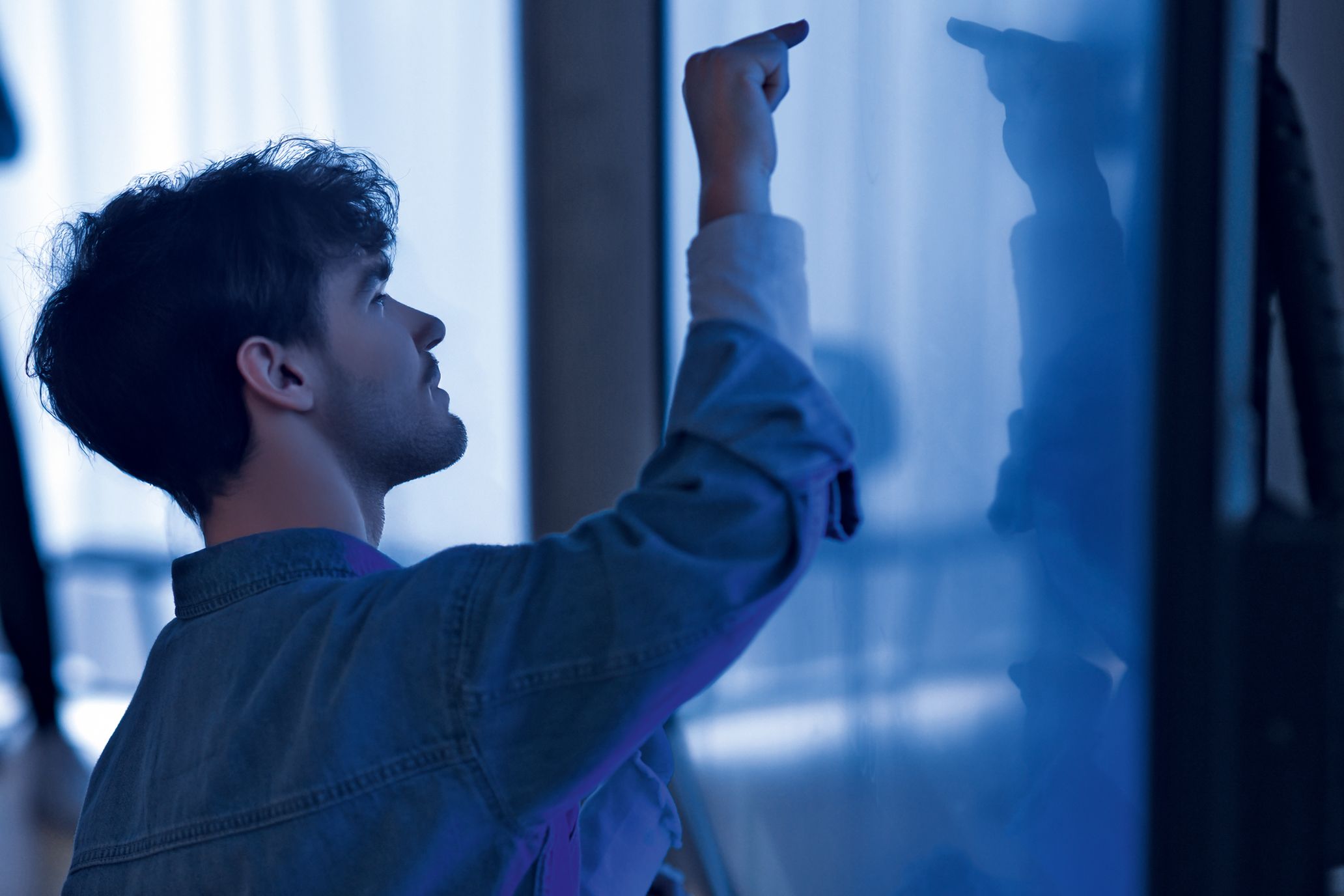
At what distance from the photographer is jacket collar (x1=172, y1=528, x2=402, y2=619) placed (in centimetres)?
69

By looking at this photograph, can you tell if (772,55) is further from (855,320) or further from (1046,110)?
(855,320)

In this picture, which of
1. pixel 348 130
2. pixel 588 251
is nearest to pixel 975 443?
pixel 588 251

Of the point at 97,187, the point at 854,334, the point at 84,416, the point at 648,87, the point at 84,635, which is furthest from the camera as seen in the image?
the point at 84,635

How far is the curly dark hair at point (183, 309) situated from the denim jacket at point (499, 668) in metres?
0.22

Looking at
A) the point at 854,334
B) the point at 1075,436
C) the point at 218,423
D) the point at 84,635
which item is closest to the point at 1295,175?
the point at 1075,436

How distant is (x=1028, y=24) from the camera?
78 centimetres

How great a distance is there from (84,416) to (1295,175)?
92 centimetres

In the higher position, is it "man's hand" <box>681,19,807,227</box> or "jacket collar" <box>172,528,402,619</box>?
"man's hand" <box>681,19,807,227</box>

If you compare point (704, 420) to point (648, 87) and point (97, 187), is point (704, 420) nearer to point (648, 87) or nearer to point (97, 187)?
point (648, 87)

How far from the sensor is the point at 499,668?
1.76 ft

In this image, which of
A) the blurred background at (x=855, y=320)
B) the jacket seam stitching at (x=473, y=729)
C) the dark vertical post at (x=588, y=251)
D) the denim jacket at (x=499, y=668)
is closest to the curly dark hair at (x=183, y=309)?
the denim jacket at (x=499, y=668)

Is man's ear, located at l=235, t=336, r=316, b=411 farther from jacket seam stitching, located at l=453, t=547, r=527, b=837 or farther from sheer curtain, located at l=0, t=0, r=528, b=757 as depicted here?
sheer curtain, located at l=0, t=0, r=528, b=757

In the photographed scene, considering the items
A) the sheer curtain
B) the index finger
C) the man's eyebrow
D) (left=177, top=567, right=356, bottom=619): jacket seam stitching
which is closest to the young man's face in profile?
the man's eyebrow

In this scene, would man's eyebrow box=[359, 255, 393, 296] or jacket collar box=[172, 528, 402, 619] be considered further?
man's eyebrow box=[359, 255, 393, 296]
